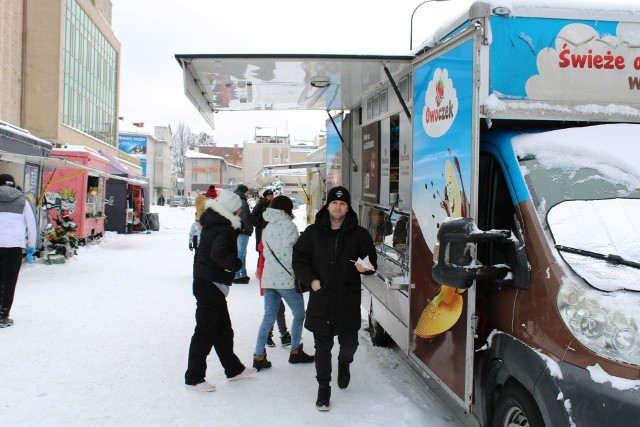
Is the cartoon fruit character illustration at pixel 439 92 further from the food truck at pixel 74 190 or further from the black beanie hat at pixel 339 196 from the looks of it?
the food truck at pixel 74 190

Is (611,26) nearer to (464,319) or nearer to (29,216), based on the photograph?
(464,319)

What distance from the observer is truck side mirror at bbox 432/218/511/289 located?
2.84 m

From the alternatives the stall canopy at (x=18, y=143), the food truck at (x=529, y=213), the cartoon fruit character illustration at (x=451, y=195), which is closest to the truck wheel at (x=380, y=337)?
the food truck at (x=529, y=213)

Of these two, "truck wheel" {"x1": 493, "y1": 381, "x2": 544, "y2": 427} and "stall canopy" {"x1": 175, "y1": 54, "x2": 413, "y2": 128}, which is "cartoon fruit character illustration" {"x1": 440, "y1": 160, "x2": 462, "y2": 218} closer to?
"truck wheel" {"x1": 493, "y1": 381, "x2": 544, "y2": 427}

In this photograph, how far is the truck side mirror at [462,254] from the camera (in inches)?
112

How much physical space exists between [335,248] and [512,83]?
1.78 metres

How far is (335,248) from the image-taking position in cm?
427

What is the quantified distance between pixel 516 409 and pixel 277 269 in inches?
103

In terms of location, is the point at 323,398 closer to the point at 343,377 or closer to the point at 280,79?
the point at 343,377

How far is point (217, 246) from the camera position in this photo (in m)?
4.39

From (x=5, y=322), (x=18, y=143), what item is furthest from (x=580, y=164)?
(x=18, y=143)

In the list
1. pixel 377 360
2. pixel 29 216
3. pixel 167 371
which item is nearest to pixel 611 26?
pixel 377 360

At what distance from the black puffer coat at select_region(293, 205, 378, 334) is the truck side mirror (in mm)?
1281

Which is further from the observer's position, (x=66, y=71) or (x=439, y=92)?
(x=66, y=71)
